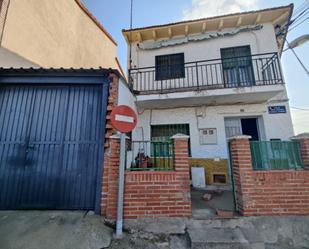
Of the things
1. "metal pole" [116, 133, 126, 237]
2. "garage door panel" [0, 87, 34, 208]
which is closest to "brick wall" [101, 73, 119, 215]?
"metal pole" [116, 133, 126, 237]

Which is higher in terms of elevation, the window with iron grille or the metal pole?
the window with iron grille

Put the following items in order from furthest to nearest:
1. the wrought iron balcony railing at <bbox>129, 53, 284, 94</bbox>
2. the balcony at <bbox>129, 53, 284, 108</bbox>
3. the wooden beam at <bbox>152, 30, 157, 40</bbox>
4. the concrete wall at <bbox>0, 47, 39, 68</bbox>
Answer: the wooden beam at <bbox>152, 30, 157, 40</bbox> → the wrought iron balcony railing at <bbox>129, 53, 284, 94</bbox> → the balcony at <bbox>129, 53, 284, 108</bbox> → the concrete wall at <bbox>0, 47, 39, 68</bbox>

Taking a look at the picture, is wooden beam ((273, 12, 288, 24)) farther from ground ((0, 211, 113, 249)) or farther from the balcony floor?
ground ((0, 211, 113, 249))

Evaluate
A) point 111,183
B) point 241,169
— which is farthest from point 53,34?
point 241,169

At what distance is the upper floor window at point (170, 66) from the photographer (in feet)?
23.4

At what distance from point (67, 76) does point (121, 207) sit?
3.57 m

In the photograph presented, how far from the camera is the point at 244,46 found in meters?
6.69

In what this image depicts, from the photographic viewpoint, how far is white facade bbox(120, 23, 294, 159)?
19.1 feet

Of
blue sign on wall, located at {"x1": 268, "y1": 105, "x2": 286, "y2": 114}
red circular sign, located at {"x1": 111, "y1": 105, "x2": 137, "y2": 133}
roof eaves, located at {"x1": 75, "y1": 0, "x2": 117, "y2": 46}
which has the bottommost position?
red circular sign, located at {"x1": 111, "y1": 105, "x2": 137, "y2": 133}

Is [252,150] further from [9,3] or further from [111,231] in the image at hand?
[9,3]

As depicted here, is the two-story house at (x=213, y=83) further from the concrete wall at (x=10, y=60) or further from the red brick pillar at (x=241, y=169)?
the concrete wall at (x=10, y=60)

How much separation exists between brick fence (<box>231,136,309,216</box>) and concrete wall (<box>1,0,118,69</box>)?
7.87 m

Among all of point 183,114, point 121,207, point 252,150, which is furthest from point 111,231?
point 183,114

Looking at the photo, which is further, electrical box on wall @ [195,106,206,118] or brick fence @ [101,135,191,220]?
electrical box on wall @ [195,106,206,118]
